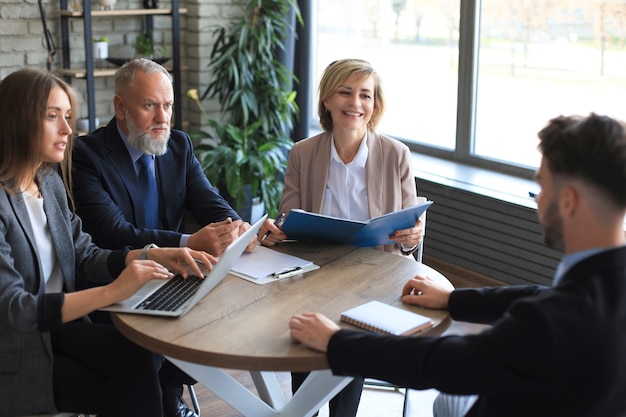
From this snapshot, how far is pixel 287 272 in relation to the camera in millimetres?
2355

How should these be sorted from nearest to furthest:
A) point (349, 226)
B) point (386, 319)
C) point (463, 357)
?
point (463, 357), point (386, 319), point (349, 226)

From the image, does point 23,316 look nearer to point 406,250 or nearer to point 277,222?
point 277,222

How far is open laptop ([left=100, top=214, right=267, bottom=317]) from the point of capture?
204 cm

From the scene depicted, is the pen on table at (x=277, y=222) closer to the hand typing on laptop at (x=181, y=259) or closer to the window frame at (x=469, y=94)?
the hand typing on laptop at (x=181, y=259)

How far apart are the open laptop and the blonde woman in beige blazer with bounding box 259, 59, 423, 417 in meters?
0.77

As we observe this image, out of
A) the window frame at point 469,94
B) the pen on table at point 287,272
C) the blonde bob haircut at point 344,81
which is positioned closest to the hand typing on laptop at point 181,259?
the pen on table at point 287,272

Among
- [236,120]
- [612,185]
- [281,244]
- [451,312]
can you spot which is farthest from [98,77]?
[612,185]

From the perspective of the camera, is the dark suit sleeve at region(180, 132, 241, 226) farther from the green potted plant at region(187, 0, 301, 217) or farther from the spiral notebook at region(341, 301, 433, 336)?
the green potted plant at region(187, 0, 301, 217)

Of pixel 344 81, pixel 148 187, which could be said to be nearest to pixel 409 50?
pixel 344 81

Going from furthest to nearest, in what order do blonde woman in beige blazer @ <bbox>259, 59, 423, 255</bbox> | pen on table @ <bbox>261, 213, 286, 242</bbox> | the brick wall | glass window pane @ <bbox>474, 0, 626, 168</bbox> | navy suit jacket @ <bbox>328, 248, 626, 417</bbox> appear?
the brick wall, glass window pane @ <bbox>474, 0, 626, 168</bbox>, blonde woman in beige blazer @ <bbox>259, 59, 423, 255</bbox>, pen on table @ <bbox>261, 213, 286, 242</bbox>, navy suit jacket @ <bbox>328, 248, 626, 417</bbox>

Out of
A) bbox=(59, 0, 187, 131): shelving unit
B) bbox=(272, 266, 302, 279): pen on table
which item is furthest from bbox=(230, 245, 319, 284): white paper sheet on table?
bbox=(59, 0, 187, 131): shelving unit

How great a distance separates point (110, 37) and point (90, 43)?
412 millimetres

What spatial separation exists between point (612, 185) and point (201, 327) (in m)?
1.00

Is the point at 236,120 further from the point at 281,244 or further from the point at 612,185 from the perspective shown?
the point at 612,185
